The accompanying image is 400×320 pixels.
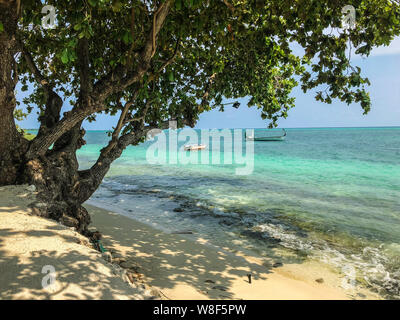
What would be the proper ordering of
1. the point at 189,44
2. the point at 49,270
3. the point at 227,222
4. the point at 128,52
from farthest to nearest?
the point at 227,222, the point at 189,44, the point at 128,52, the point at 49,270

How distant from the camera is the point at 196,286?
17.2 ft

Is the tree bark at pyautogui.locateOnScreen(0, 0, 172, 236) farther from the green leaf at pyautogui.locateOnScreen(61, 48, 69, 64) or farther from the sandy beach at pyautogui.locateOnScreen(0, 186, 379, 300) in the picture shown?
the green leaf at pyautogui.locateOnScreen(61, 48, 69, 64)

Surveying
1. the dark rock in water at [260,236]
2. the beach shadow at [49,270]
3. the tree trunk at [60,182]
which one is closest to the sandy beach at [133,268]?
the beach shadow at [49,270]

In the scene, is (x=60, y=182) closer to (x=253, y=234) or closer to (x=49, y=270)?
(x=49, y=270)

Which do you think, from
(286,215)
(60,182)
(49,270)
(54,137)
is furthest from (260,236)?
(49,270)

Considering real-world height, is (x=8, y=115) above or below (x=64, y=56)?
below

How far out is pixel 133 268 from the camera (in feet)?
19.2

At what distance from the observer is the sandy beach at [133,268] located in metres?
3.37

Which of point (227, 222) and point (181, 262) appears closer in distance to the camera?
point (181, 262)

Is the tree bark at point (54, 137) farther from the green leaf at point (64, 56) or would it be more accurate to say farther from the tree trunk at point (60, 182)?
the green leaf at point (64, 56)

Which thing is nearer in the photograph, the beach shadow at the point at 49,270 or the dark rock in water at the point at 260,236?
the beach shadow at the point at 49,270

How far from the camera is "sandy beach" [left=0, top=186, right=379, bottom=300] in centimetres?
337

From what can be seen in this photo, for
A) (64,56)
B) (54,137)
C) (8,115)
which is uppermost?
(64,56)
